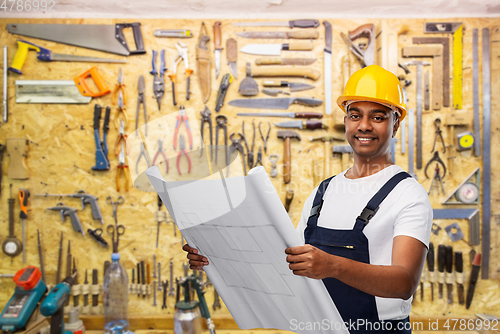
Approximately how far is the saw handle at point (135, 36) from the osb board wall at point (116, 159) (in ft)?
0.13

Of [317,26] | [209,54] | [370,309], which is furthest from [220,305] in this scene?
[317,26]

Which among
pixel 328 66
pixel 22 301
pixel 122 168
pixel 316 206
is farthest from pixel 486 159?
pixel 22 301

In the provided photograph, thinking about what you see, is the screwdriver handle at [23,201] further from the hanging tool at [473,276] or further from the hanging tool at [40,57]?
the hanging tool at [473,276]

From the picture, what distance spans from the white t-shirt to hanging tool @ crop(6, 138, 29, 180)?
2270 millimetres

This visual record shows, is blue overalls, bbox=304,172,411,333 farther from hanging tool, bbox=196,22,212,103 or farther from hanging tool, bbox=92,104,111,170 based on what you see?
hanging tool, bbox=92,104,111,170

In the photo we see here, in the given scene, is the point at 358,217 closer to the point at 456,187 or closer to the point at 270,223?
the point at 270,223

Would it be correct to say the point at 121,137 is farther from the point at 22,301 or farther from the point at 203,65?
the point at 22,301

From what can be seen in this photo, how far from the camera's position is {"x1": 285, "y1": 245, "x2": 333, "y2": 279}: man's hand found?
2.27ft

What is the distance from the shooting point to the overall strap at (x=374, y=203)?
0.93 m

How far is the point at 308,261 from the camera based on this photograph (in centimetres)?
69

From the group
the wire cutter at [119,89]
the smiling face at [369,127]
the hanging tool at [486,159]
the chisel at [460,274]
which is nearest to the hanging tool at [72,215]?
the wire cutter at [119,89]

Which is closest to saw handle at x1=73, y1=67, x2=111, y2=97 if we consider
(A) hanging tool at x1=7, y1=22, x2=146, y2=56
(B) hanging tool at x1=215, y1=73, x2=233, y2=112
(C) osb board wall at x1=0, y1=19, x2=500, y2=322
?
(C) osb board wall at x1=0, y1=19, x2=500, y2=322

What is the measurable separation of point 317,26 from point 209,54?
0.83m

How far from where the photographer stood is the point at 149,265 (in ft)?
7.66
